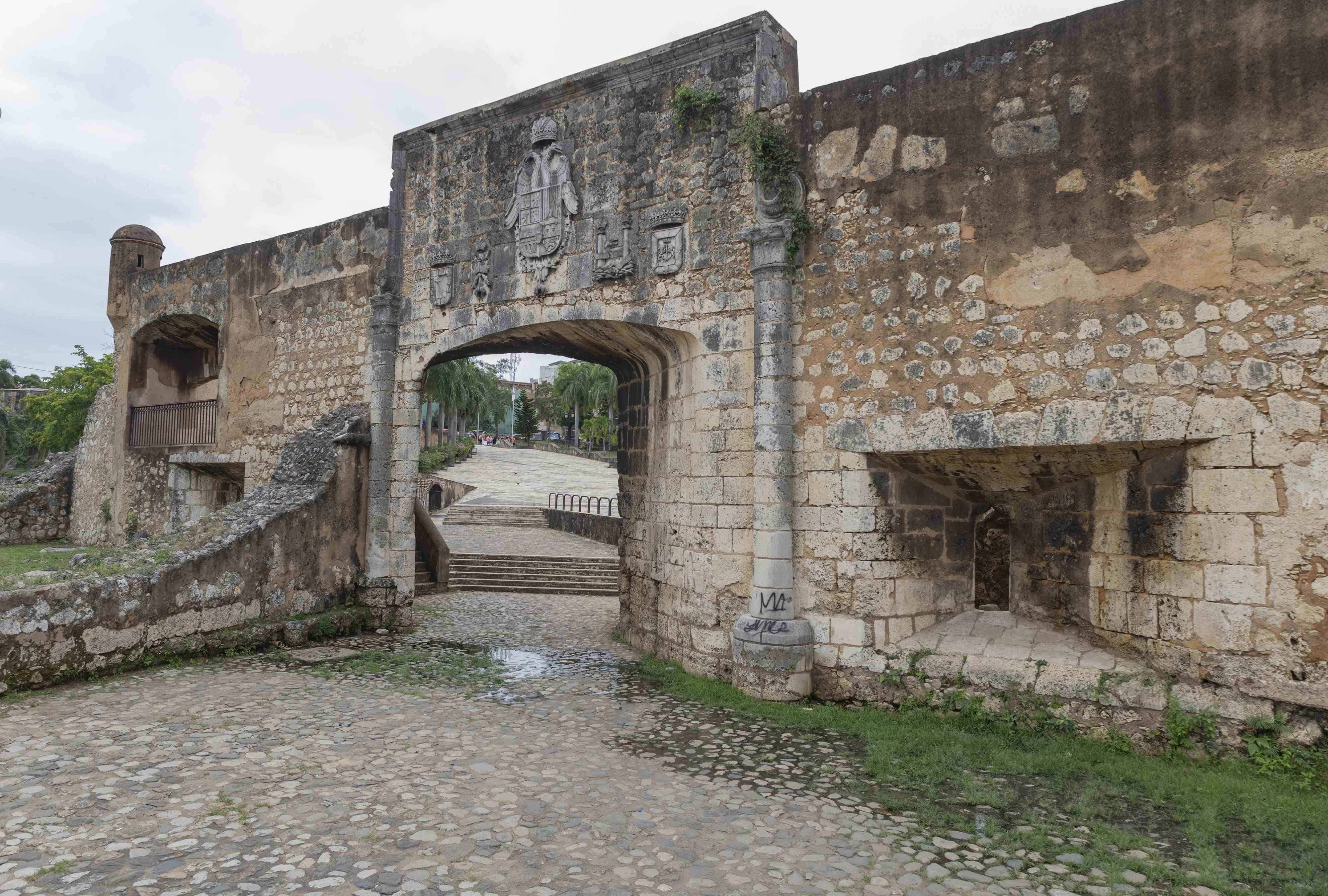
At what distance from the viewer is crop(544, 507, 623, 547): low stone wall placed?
64.3ft

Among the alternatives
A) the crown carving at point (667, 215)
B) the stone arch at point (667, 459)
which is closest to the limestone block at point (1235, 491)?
the stone arch at point (667, 459)

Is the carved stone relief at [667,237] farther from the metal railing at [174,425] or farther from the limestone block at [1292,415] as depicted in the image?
the metal railing at [174,425]

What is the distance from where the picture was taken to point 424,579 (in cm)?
1431

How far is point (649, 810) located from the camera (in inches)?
185

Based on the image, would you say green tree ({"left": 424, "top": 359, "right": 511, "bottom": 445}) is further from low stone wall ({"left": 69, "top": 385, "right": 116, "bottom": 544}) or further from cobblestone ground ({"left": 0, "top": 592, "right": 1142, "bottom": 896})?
cobblestone ground ({"left": 0, "top": 592, "right": 1142, "bottom": 896})

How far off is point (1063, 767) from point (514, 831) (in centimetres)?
343

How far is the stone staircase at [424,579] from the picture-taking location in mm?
13914

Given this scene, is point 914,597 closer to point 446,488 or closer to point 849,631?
point 849,631

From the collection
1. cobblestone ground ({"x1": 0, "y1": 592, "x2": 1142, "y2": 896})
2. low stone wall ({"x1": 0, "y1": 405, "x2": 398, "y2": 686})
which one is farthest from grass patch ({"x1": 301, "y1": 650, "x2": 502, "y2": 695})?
low stone wall ({"x1": 0, "y1": 405, "x2": 398, "y2": 686})

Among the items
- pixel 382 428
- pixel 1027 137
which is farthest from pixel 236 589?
pixel 1027 137

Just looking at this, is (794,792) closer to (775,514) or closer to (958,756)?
(958,756)

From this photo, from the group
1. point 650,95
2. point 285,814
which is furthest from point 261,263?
point 285,814

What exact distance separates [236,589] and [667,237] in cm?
565

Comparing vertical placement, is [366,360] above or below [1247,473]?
above
